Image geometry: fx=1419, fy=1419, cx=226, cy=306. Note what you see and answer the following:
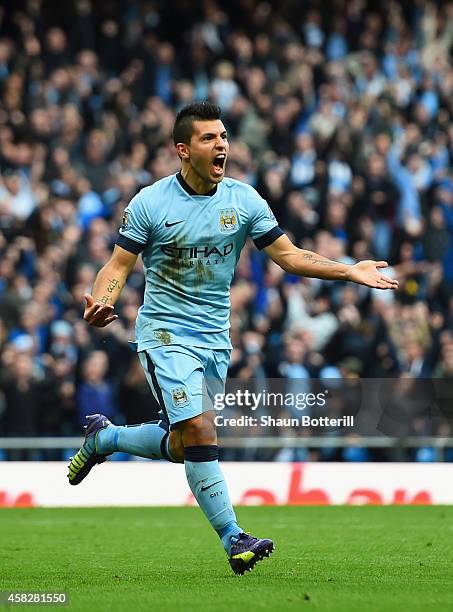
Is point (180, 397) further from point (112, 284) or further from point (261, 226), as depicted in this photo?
point (261, 226)

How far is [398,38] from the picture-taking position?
72.5 feet

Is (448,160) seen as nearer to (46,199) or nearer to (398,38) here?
(398,38)

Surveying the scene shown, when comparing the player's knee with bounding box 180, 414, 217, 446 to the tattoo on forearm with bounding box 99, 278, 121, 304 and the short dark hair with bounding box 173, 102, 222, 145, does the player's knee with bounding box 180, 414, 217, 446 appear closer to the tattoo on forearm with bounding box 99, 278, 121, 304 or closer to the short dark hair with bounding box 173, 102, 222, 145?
the tattoo on forearm with bounding box 99, 278, 121, 304

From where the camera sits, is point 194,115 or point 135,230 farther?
point 194,115

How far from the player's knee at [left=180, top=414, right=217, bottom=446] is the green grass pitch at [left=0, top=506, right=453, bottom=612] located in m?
0.74

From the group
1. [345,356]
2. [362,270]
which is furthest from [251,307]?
[362,270]

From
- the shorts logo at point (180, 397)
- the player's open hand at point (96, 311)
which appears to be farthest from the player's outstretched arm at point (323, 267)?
the player's open hand at point (96, 311)

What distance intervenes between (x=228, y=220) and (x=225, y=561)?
2121 mm

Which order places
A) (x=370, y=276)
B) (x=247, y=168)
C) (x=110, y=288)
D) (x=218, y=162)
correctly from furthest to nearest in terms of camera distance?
(x=247, y=168) < (x=218, y=162) < (x=110, y=288) < (x=370, y=276)

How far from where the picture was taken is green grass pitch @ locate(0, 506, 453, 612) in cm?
665

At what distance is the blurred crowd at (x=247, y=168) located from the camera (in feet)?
50.3

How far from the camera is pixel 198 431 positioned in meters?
7.82

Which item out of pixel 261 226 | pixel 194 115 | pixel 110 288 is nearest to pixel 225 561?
pixel 110 288

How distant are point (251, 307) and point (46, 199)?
3.21 metres
